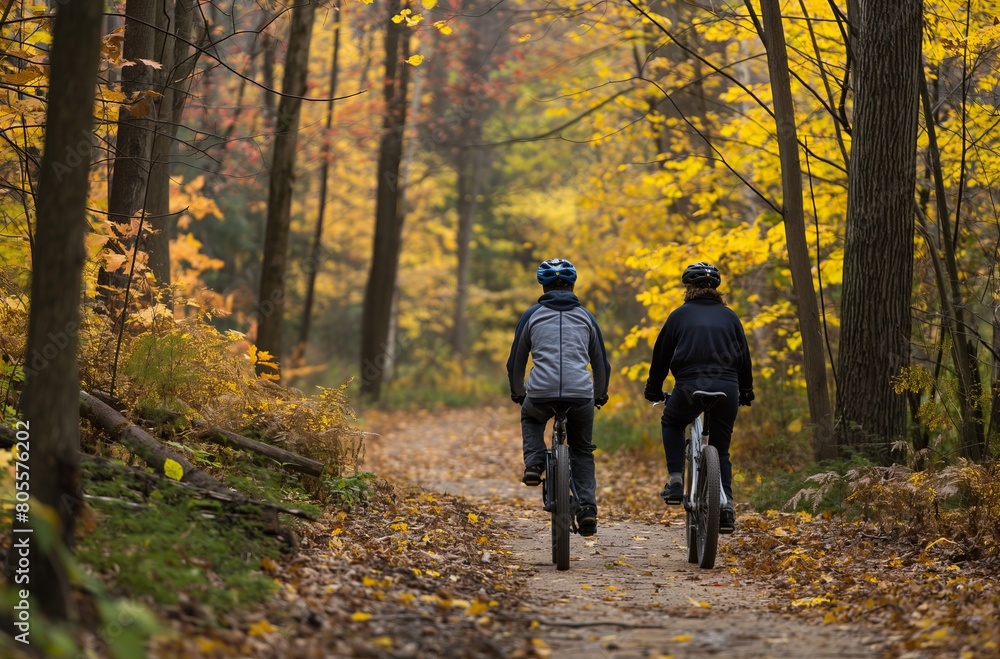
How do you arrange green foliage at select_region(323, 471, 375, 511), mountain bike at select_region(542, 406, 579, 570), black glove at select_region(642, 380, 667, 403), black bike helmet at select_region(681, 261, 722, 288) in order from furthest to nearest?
green foliage at select_region(323, 471, 375, 511)
black glove at select_region(642, 380, 667, 403)
black bike helmet at select_region(681, 261, 722, 288)
mountain bike at select_region(542, 406, 579, 570)

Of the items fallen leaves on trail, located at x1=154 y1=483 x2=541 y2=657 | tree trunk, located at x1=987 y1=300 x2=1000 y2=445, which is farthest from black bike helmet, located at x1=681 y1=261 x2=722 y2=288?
tree trunk, located at x1=987 y1=300 x2=1000 y2=445

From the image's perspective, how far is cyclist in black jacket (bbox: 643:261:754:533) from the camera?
7375mm

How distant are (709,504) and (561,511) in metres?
1.04

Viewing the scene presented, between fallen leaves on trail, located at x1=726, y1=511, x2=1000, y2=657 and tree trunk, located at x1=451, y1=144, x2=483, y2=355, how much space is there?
25.6 metres

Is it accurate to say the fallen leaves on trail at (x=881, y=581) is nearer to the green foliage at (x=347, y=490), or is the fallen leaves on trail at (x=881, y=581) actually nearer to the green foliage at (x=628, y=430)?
the green foliage at (x=347, y=490)

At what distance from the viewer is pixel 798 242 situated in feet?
32.9

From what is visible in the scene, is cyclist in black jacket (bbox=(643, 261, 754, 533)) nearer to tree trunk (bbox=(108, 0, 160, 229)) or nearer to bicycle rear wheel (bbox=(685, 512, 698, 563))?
bicycle rear wheel (bbox=(685, 512, 698, 563))

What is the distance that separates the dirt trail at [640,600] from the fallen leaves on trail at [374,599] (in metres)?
0.28

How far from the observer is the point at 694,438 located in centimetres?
764

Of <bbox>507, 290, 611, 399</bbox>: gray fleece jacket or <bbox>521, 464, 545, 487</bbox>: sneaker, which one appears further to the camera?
<bbox>521, 464, 545, 487</bbox>: sneaker

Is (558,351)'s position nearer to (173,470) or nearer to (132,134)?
(173,470)

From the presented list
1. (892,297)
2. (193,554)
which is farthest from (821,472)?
(193,554)

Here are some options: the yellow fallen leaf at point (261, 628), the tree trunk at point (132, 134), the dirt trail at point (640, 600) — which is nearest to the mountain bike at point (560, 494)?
the dirt trail at point (640, 600)

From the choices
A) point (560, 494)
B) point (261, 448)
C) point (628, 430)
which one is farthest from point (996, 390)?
point (628, 430)
